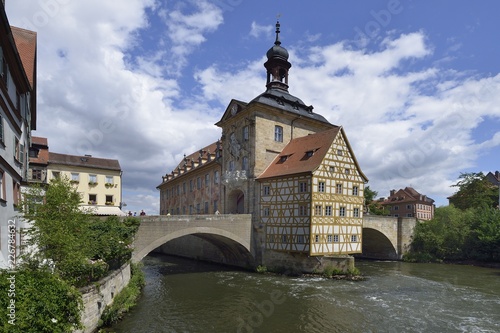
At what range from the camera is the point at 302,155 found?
26.3 metres

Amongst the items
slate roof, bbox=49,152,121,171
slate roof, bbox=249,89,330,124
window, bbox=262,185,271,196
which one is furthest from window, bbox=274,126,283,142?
slate roof, bbox=49,152,121,171

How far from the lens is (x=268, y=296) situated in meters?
18.2

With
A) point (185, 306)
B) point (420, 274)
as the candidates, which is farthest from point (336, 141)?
point (185, 306)

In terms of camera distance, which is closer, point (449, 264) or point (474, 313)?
point (474, 313)

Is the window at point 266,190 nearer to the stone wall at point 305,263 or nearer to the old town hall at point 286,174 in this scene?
the old town hall at point 286,174

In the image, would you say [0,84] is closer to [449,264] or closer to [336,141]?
[336,141]

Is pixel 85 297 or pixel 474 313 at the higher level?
pixel 85 297

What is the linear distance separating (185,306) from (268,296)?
181 inches

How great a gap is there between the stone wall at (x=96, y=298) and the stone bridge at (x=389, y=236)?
91.6 ft

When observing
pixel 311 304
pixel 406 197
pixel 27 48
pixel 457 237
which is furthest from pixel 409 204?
pixel 27 48

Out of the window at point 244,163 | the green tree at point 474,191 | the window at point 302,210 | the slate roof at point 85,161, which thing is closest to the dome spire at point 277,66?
the window at point 244,163

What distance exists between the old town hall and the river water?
315 cm

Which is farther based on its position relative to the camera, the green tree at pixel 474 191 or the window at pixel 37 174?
the green tree at pixel 474 191

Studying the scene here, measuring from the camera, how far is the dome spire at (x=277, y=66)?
108ft
